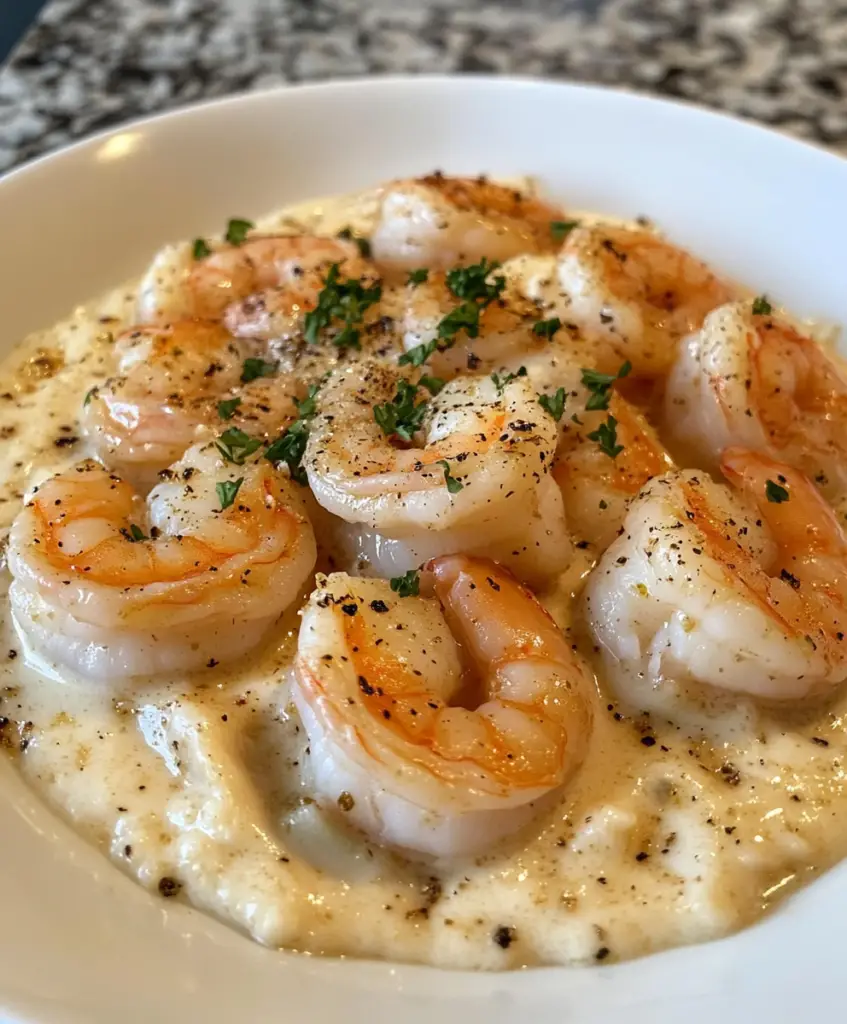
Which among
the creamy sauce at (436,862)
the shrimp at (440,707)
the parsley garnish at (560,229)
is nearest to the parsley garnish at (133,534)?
the creamy sauce at (436,862)

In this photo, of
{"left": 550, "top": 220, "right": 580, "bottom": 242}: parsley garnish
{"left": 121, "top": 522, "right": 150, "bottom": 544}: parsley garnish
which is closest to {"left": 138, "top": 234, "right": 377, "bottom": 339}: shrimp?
{"left": 550, "top": 220, "right": 580, "bottom": 242}: parsley garnish

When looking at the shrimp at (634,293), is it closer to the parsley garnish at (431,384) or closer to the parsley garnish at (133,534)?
the parsley garnish at (431,384)

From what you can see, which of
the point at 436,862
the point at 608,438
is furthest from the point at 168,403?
the point at 436,862

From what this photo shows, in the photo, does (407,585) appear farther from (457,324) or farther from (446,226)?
(446,226)

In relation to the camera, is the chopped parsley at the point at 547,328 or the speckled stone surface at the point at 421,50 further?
the speckled stone surface at the point at 421,50

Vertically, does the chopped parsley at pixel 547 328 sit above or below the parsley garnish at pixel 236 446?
above

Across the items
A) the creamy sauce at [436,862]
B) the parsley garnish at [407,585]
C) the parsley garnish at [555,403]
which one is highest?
the parsley garnish at [555,403]

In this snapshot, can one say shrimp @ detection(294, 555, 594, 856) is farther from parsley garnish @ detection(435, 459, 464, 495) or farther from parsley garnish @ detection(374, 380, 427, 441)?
parsley garnish @ detection(374, 380, 427, 441)

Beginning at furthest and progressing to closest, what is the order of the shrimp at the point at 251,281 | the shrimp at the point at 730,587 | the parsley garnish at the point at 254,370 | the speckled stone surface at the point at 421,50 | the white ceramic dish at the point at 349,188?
the speckled stone surface at the point at 421,50, the shrimp at the point at 251,281, the parsley garnish at the point at 254,370, the shrimp at the point at 730,587, the white ceramic dish at the point at 349,188
